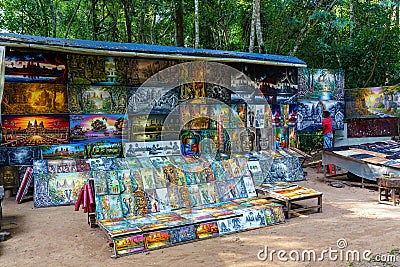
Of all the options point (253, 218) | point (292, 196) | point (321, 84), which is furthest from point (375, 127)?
point (253, 218)

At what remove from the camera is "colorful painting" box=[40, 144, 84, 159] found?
8281 millimetres

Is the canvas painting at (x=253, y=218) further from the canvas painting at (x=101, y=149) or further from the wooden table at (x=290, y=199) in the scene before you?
the canvas painting at (x=101, y=149)

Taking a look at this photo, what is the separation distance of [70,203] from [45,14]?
37.7ft

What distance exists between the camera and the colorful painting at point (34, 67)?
788 cm

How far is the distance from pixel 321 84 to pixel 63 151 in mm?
7997

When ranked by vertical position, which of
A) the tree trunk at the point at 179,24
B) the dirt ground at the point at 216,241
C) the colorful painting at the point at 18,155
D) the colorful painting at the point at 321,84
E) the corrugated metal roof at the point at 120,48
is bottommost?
the dirt ground at the point at 216,241

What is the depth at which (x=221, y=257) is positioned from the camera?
4.65 meters

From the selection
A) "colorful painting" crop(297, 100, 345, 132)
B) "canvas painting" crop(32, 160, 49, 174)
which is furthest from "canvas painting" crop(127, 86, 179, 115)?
"colorful painting" crop(297, 100, 345, 132)

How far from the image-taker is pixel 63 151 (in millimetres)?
8469

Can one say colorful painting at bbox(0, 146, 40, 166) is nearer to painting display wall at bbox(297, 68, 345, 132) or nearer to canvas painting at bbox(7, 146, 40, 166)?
canvas painting at bbox(7, 146, 40, 166)

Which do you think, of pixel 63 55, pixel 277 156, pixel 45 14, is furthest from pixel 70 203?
pixel 45 14

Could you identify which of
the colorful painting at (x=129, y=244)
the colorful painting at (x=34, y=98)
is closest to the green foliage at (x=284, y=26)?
the colorful painting at (x=34, y=98)

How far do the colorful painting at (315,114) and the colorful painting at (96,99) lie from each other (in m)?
5.59

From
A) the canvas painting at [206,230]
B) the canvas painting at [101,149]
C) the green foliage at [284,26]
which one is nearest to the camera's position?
the canvas painting at [206,230]
